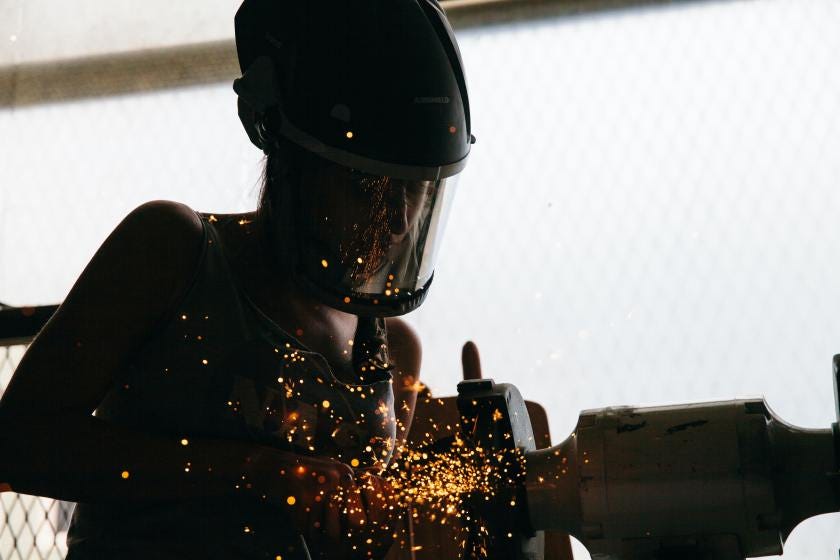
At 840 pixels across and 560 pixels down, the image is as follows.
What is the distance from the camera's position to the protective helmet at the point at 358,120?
2.11 feet

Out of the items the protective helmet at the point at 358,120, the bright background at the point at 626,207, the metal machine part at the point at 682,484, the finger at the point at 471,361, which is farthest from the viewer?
the bright background at the point at 626,207

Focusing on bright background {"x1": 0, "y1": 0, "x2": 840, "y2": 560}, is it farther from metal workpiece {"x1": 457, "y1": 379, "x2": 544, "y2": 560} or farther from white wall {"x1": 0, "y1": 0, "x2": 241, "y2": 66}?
metal workpiece {"x1": 457, "y1": 379, "x2": 544, "y2": 560}

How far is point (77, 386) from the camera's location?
0.60 meters

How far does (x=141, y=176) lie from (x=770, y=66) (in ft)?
5.16

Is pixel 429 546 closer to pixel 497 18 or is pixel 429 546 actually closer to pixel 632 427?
pixel 632 427

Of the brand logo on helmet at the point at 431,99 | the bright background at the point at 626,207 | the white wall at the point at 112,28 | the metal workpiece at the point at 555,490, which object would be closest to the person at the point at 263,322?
the brand logo on helmet at the point at 431,99

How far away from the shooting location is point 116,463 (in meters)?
0.61

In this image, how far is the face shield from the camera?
0.67 meters

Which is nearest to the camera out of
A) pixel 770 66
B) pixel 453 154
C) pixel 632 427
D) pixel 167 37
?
pixel 632 427

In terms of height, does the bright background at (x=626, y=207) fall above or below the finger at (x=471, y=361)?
above

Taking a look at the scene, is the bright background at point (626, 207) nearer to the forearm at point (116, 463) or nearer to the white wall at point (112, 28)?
the white wall at point (112, 28)

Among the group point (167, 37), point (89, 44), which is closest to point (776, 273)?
point (167, 37)

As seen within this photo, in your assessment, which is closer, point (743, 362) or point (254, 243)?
point (254, 243)

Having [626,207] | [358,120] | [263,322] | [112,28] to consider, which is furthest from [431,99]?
[112,28]
